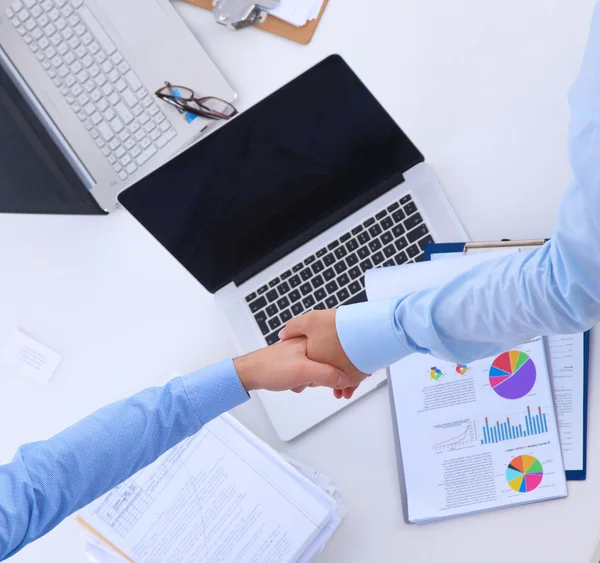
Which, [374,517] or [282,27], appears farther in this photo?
[282,27]

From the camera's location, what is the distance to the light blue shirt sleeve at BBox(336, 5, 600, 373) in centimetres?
54

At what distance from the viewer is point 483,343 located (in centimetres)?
76

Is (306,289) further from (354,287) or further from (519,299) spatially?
(519,299)

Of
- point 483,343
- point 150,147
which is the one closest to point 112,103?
point 150,147

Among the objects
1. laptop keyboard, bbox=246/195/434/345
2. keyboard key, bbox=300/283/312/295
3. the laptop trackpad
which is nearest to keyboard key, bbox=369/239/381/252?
laptop keyboard, bbox=246/195/434/345

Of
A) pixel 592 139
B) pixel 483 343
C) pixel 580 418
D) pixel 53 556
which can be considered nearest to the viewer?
pixel 592 139

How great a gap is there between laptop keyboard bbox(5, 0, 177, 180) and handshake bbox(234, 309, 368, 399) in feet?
1.26

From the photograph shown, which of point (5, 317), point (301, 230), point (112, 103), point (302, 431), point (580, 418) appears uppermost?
point (112, 103)

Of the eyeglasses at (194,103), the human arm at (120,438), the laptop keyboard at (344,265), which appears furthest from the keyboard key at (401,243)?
the eyeglasses at (194,103)

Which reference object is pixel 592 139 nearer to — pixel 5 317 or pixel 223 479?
pixel 223 479

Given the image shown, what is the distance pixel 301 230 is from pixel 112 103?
38 cm

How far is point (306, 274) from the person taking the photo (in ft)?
3.16

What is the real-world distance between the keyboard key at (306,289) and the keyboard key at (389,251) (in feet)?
0.40

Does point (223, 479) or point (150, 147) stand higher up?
point (150, 147)
